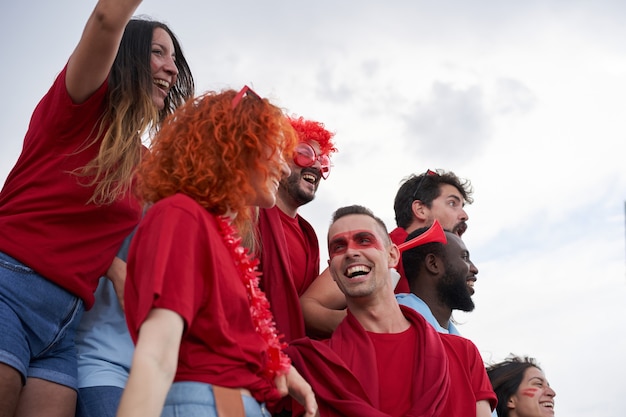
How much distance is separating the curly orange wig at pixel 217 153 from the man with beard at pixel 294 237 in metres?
1.40

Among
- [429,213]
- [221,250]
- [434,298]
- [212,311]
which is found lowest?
[212,311]

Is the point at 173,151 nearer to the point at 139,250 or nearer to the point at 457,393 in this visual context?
the point at 139,250

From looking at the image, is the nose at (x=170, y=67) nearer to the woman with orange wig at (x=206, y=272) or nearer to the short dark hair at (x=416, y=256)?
the woman with orange wig at (x=206, y=272)

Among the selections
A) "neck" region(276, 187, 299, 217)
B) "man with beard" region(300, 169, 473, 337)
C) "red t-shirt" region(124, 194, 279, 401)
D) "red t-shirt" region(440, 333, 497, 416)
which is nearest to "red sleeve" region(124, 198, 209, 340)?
"red t-shirt" region(124, 194, 279, 401)

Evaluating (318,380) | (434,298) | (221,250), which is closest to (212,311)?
(221,250)

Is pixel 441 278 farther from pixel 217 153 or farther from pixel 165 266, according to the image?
pixel 165 266

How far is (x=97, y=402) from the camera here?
124 inches

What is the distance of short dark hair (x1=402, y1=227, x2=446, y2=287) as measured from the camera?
5.48 m

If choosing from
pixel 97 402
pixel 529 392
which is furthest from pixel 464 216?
pixel 97 402

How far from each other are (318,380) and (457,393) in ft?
2.17

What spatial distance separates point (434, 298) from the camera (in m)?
5.38

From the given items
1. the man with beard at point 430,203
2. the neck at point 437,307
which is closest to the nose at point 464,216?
the man with beard at point 430,203

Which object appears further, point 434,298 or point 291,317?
point 434,298

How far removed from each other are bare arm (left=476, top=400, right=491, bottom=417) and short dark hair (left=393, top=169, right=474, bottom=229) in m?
2.73
